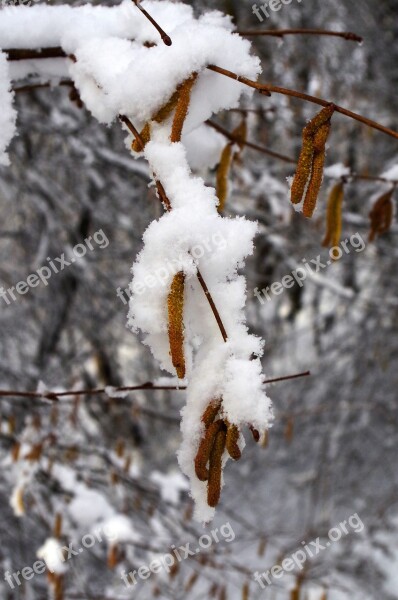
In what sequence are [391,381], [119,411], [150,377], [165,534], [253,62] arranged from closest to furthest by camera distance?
1. [253,62]
2. [165,534]
3. [119,411]
4. [150,377]
5. [391,381]

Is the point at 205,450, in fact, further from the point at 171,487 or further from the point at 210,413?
the point at 171,487

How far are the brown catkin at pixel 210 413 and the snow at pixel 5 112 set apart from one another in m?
0.51

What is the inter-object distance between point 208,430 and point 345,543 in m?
5.28

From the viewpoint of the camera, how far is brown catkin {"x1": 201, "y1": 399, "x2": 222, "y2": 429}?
0.64 meters

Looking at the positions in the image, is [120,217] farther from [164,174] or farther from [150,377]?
[164,174]

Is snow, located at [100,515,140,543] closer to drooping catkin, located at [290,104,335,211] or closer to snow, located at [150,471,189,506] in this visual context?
snow, located at [150,471,189,506]

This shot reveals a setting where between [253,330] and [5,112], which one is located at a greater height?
[253,330]

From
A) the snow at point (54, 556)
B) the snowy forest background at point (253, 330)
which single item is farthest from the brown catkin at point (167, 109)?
the snow at point (54, 556)

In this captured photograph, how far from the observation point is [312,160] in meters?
0.70

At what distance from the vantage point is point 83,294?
12.4ft

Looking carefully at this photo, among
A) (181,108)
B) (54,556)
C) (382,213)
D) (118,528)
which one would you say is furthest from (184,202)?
(118,528)

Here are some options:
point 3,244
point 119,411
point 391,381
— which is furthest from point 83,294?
point 391,381

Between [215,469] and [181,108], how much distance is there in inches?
17.2

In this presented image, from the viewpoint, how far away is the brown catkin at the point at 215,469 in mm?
626
